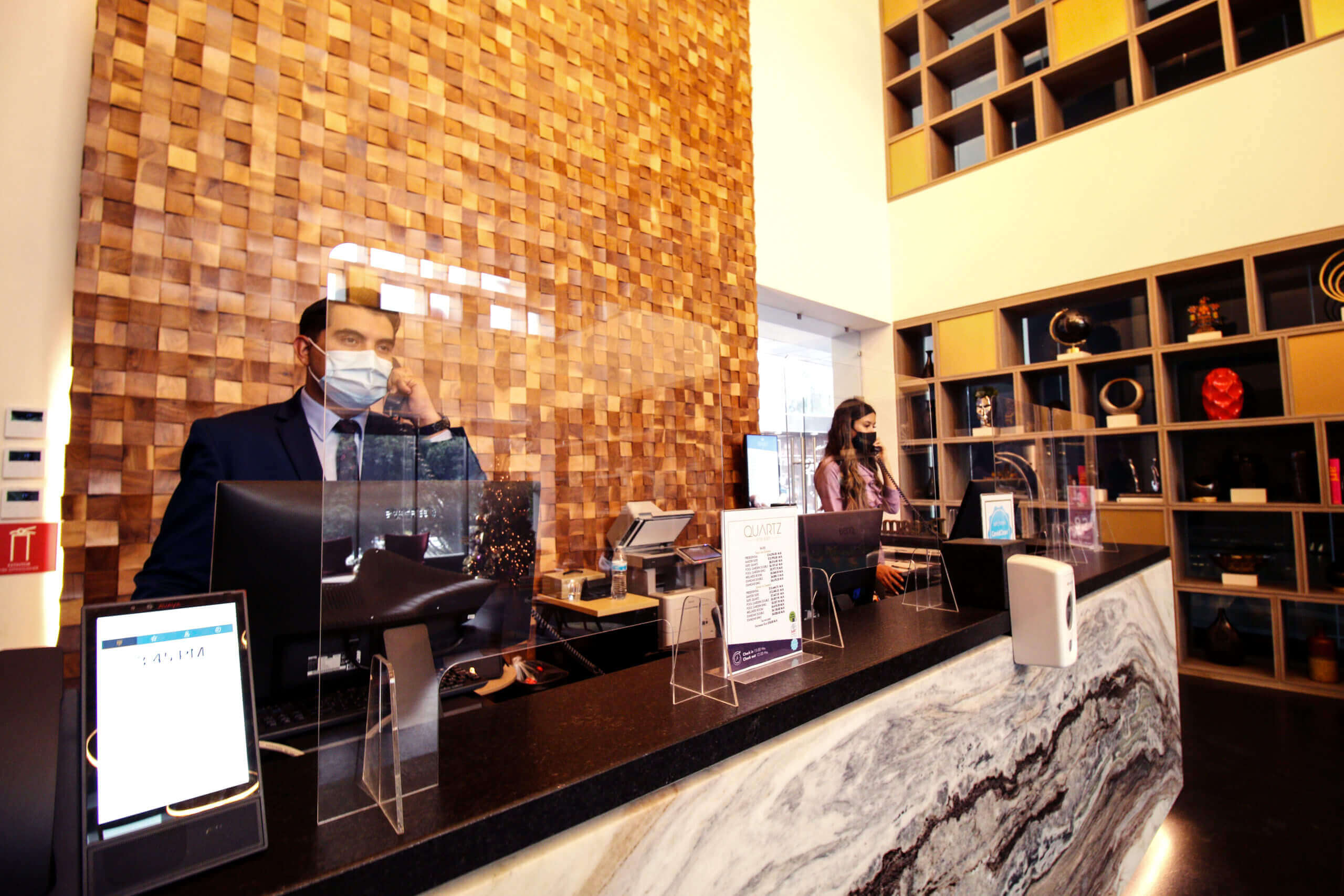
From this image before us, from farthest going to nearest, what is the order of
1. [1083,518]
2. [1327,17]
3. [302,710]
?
[1327,17], [1083,518], [302,710]

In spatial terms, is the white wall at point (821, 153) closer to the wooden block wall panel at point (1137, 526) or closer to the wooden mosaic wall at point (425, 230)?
the wooden mosaic wall at point (425, 230)

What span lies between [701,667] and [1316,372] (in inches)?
157

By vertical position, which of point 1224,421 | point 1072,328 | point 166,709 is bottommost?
point 166,709

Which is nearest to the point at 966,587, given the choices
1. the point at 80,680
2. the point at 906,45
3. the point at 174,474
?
the point at 80,680

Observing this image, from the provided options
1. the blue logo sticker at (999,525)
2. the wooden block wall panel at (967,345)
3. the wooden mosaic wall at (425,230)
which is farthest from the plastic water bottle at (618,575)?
the wooden block wall panel at (967,345)

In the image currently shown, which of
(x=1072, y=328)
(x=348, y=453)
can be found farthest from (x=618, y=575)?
(x=1072, y=328)

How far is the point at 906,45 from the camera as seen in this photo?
5.20m

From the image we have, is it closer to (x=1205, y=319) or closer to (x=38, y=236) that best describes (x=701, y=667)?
(x=38, y=236)

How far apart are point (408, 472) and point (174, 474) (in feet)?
5.75

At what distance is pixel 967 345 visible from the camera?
4.46 m

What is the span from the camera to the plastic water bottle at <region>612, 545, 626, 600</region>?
2393mm

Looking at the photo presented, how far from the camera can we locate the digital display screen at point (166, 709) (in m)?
0.53

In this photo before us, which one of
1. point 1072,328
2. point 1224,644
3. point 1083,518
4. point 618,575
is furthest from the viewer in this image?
point 1072,328

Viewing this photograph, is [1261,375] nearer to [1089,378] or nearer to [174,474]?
[1089,378]
